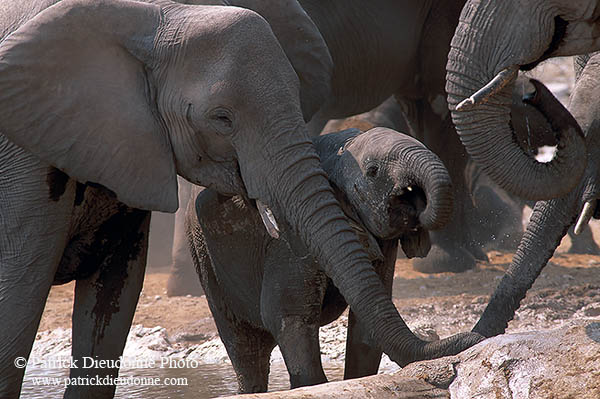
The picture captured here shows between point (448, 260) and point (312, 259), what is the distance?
373 centimetres

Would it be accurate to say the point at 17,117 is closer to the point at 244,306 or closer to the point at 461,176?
the point at 244,306

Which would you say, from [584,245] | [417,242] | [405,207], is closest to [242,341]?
[417,242]

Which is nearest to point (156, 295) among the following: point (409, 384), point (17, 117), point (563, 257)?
point (563, 257)

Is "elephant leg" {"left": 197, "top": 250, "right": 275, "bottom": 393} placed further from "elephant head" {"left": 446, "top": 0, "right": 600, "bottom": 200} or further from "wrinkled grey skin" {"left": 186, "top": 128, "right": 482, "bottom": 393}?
"elephant head" {"left": 446, "top": 0, "right": 600, "bottom": 200}

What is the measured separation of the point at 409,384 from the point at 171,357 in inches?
120

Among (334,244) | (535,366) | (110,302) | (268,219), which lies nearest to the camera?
(535,366)

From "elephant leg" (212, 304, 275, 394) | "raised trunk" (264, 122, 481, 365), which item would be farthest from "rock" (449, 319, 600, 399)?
"elephant leg" (212, 304, 275, 394)

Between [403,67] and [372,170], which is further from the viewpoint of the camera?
[403,67]

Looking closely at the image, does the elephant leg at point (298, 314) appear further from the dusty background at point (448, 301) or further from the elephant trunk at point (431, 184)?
the dusty background at point (448, 301)

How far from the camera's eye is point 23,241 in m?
3.79

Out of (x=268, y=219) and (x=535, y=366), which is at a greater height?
(x=268, y=219)

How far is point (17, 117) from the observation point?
12.2 feet

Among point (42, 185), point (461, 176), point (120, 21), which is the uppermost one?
point (120, 21)

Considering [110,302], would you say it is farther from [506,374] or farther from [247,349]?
[506,374]
